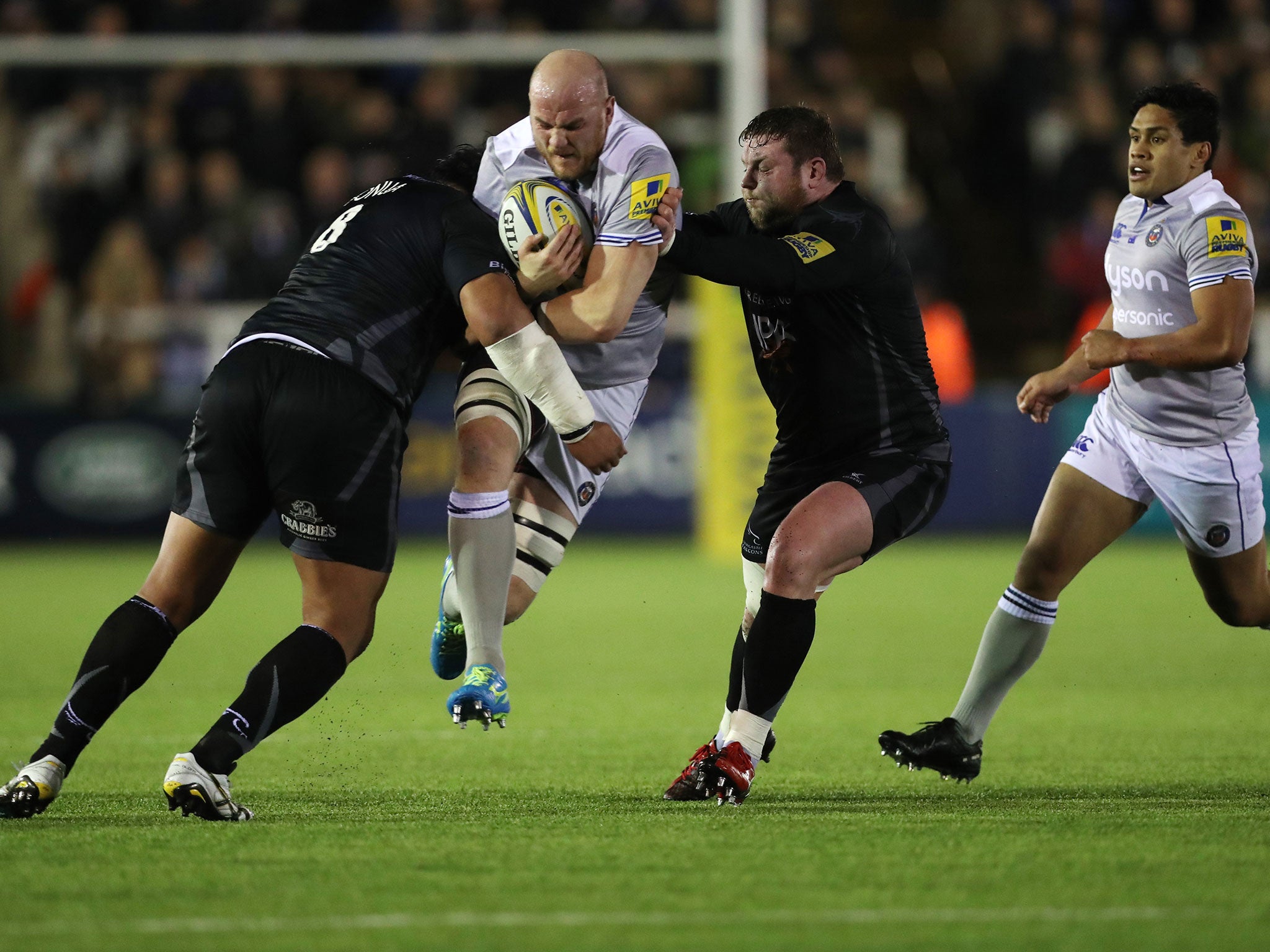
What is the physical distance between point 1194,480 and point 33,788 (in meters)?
3.61

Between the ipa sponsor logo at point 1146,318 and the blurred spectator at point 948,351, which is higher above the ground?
the blurred spectator at point 948,351

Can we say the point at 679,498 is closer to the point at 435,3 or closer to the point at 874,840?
the point at 435,3

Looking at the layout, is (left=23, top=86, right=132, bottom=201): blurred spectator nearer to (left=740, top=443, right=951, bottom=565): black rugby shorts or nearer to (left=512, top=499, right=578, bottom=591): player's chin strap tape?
(left=512, top=499, right=578, bottom=591): player's chin strap tape

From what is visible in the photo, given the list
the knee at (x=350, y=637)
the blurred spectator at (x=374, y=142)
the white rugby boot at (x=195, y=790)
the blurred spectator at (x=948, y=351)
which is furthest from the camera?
the blurred spectator at (x=948, y=351)

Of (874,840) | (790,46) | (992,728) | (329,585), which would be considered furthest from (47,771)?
(790,46)

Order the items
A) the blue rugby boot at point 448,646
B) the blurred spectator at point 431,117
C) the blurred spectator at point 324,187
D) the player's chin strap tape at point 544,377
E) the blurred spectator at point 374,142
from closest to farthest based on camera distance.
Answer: the player's chin strap tape at point 544,377, the blue rugby boot at point 448,646, the blurred spectator at point 431,117, the blurred spectator at point 324,187, the blurred spectator at point 374,142

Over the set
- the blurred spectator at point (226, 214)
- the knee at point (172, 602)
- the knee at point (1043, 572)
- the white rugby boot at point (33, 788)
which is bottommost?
the white rugby boot at point (33, 788)

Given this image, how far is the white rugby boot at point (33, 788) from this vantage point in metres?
4.93

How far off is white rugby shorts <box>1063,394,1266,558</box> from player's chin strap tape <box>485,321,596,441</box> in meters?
1.74

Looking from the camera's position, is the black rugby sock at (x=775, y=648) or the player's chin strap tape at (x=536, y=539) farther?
the player's chin strap tape at (x=536, y=539)

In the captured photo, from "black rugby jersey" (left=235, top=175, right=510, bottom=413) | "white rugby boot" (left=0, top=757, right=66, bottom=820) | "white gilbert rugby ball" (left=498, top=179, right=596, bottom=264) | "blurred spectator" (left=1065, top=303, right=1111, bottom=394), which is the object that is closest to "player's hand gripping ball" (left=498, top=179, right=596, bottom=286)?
"white gilbert rugby ball" (left=498, top=179, right=596, bottom=264)

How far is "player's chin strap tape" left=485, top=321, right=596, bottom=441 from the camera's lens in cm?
521

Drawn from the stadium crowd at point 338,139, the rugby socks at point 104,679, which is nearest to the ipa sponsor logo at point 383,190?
the rugby socks at point 104,679

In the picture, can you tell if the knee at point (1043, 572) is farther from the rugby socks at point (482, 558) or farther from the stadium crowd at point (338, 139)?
the stadium crowd at point (338, 139)
